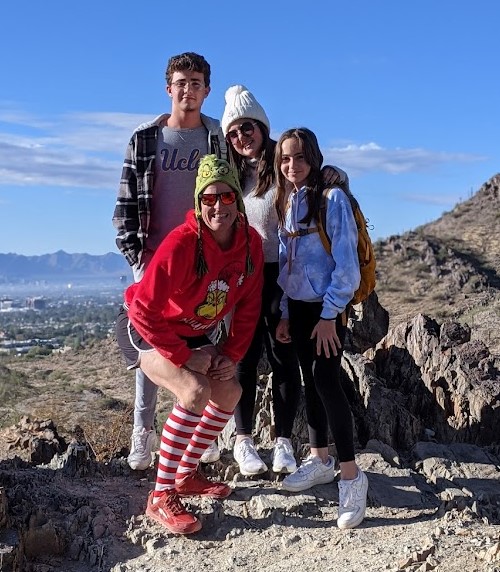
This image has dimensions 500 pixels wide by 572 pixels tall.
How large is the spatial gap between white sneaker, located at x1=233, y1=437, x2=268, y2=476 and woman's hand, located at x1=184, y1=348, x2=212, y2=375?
1.09 metres

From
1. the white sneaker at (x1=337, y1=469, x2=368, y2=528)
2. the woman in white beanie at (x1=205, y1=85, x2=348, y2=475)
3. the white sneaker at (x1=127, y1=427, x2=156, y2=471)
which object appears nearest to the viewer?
the white sneaker at (x1=337, y1=469, x2=368, y2=528)

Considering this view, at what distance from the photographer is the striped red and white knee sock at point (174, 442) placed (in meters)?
5.11

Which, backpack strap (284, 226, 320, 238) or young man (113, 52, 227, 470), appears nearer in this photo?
backpack strap (284, 226, 320, 238)

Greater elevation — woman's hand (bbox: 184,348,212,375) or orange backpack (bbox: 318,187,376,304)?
orange backpack (bbox: 318,187,376,304)

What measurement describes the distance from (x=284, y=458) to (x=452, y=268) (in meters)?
23.2

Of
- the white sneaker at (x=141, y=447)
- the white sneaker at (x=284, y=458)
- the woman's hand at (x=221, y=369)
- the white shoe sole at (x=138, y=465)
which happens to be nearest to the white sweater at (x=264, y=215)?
the woman's hand at (x=221, y=369)

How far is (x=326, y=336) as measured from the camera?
16.6 ft

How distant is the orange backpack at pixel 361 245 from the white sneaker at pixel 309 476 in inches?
53.1

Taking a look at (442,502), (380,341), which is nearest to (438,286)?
(380,341)

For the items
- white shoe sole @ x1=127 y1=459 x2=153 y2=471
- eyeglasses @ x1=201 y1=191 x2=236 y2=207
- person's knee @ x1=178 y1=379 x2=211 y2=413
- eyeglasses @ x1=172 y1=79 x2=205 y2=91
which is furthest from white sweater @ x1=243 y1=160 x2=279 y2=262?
white shoe sole @ x1=127 y1=459 x2=153 y2=471

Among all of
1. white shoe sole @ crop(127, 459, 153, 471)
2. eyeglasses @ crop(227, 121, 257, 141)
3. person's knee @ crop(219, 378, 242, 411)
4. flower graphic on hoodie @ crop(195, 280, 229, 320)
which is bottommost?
white shoe sole @ crop(127, 459, 153, 471)

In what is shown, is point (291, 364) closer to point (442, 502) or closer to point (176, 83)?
point (442, 502)

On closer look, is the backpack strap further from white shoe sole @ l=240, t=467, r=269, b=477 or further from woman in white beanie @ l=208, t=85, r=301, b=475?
white shoe sole @ l=240, t=467, r=269, b=477

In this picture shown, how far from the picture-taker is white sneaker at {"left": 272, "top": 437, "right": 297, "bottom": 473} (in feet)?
19.3
